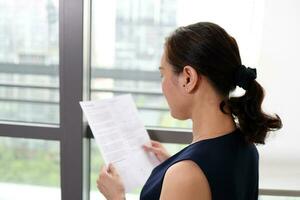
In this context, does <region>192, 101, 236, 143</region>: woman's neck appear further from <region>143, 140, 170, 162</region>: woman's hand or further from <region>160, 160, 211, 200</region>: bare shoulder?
<region>143, 140, 170, 162</region>: woman's hand

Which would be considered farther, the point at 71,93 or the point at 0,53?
the point at 0,53

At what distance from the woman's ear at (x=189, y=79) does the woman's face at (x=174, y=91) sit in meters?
0.02

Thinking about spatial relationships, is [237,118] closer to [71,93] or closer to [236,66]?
[236,66]

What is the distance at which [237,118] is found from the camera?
955 mm

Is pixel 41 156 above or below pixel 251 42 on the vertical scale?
below

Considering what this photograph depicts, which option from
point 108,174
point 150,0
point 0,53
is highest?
point 150,0

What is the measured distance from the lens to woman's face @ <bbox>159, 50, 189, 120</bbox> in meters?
0.94

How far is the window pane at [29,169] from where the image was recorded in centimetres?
185

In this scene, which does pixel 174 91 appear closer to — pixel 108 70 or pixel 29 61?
pixel 108 70

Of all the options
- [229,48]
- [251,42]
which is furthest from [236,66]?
[251,42]

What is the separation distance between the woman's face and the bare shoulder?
18 centimetres

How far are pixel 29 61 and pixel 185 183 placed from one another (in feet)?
3.95

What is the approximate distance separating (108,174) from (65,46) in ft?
2.12

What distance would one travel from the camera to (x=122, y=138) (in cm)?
142
